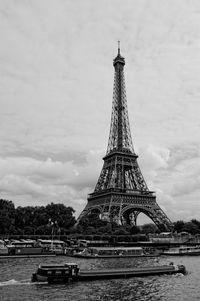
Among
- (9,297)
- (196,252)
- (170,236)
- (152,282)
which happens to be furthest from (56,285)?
(170,236)

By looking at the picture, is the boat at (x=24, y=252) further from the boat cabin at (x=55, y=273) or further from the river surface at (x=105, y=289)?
the boat cabin at (x=55, y=273)

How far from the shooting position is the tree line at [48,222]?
114750 millimetres

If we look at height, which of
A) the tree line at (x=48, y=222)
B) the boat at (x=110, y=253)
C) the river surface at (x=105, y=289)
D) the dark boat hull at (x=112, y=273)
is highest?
Answer: the tree line at (x=48, y=222)

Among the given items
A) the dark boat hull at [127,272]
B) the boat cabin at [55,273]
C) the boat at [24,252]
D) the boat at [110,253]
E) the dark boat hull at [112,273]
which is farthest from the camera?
the boat at [24,252]

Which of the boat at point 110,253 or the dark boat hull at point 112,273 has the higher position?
the boat at point 110,253

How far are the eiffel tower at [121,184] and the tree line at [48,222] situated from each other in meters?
4.96

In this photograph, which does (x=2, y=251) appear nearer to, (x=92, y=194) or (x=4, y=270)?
(x=4, y=270)

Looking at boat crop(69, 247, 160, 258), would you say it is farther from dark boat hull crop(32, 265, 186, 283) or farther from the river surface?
the river surface

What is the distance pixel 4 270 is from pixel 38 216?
75762mm

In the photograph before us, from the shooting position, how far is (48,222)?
421ft

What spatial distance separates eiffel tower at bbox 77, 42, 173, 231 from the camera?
125m

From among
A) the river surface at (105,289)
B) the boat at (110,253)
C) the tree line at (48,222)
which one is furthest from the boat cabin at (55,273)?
the tree line at (48,222)

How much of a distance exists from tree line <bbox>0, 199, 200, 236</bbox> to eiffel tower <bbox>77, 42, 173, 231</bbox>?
4.96 metres

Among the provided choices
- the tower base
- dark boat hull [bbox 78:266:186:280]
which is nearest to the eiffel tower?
the tower base
